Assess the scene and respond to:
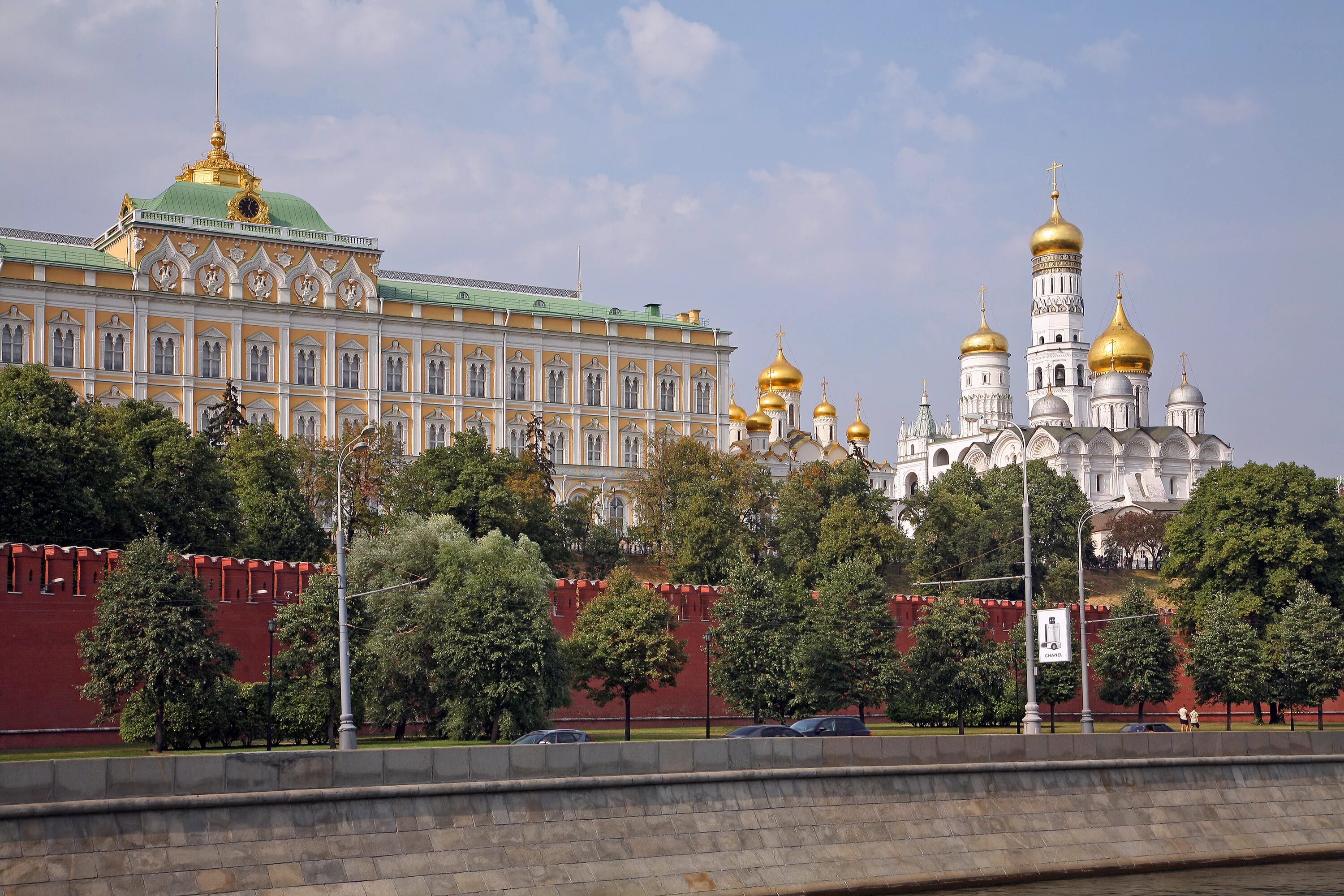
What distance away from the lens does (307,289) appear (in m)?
83.2

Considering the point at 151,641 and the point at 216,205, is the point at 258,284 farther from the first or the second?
the point at 151,641

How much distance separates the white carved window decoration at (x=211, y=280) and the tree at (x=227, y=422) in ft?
24.1

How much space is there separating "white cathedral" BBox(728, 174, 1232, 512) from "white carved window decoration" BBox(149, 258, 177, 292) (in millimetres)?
38855

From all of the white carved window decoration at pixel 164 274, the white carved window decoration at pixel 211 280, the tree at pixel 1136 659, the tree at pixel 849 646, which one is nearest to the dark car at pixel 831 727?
the tree at pixel 849 646

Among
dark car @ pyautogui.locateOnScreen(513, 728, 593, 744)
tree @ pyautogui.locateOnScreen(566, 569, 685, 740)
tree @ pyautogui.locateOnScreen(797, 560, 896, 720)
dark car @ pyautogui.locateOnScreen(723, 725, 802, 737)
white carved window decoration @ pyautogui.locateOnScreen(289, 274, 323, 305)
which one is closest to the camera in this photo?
dark car @ pyautogui.locateOnScreen(513, 728, 593, 744)

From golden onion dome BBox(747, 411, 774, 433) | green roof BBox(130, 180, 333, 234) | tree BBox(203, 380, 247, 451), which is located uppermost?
green roof BBox(130, 180, 333, 234)

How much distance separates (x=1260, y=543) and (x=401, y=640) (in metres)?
33.2

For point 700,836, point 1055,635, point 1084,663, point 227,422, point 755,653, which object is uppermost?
point 227,422

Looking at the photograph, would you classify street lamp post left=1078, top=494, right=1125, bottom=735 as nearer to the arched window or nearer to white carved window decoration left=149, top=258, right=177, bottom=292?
white carved window decoration left=149, top=258, right=177, bottom=292

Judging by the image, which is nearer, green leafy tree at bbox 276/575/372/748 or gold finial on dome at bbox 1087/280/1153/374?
green leafy tree at bbox 276/575/372/748

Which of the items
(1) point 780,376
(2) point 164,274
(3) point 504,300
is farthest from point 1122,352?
(2) point 164,274

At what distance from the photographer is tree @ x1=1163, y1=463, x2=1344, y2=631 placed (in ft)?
192

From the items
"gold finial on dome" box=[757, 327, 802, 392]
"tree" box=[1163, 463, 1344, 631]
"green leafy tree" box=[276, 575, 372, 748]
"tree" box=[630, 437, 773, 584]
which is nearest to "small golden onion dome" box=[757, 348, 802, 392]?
"gold finial on dome" box=[757, 327, 802, 392]

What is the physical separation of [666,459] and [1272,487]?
27011 mm
